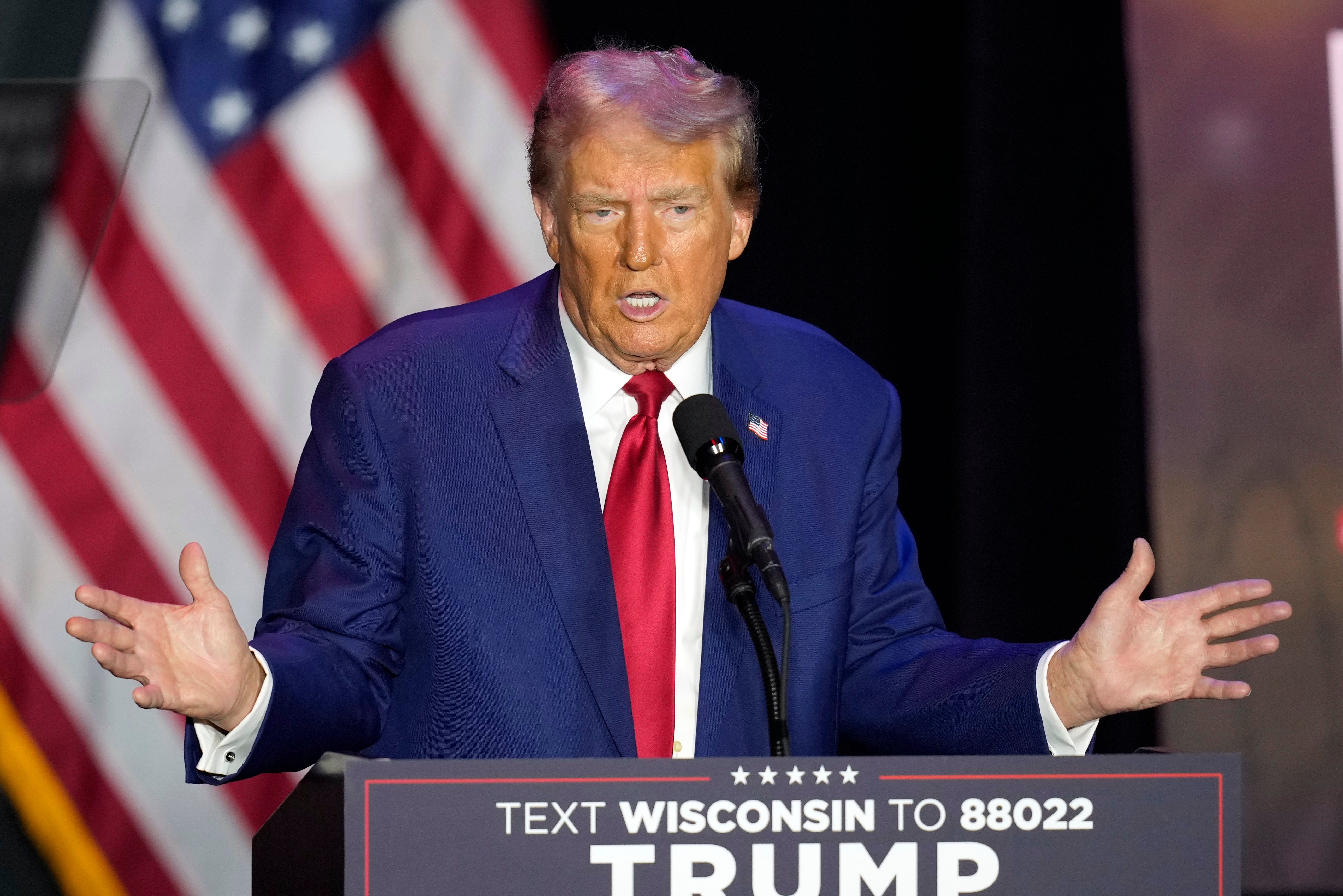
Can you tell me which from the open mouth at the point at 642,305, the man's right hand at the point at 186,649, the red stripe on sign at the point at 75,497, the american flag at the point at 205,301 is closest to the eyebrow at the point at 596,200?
the open mouth at the point at 642,305

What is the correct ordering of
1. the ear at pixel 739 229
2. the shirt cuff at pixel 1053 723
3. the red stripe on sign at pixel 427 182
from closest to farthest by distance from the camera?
1. the shirt cuff at pixel 1053 723
2. the ear at pixel 739 229
3. the red stripe on sign at pixel 427 182

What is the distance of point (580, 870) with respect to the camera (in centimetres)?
104

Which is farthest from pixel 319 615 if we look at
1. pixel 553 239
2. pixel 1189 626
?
pixel 1189 626

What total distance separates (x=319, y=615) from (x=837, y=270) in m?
1.57

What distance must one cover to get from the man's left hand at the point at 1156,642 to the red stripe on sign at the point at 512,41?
1923mm

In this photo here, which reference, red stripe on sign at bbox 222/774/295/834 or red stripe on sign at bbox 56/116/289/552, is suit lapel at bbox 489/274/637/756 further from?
red stripe on sign at bbox 222/774/295/834

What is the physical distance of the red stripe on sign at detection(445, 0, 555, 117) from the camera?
296 cm

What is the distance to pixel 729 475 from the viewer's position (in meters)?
1.30

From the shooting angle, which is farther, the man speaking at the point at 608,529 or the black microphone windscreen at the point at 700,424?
the man speaking at the point at 608,529

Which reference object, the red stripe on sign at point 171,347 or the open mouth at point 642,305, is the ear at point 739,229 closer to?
the open mouth at point 642,305

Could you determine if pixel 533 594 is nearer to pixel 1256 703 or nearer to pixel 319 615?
pixel 319 615

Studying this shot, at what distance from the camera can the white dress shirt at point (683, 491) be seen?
1546 millimetres

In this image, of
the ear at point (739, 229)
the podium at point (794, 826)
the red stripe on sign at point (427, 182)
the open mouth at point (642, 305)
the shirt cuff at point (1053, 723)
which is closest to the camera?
the podium at point (794, 826)

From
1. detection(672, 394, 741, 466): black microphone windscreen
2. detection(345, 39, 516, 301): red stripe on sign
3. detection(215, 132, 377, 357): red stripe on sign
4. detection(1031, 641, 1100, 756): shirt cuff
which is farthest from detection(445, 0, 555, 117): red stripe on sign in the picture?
detection(1031, 641, 1100, 756): shirt cuff
